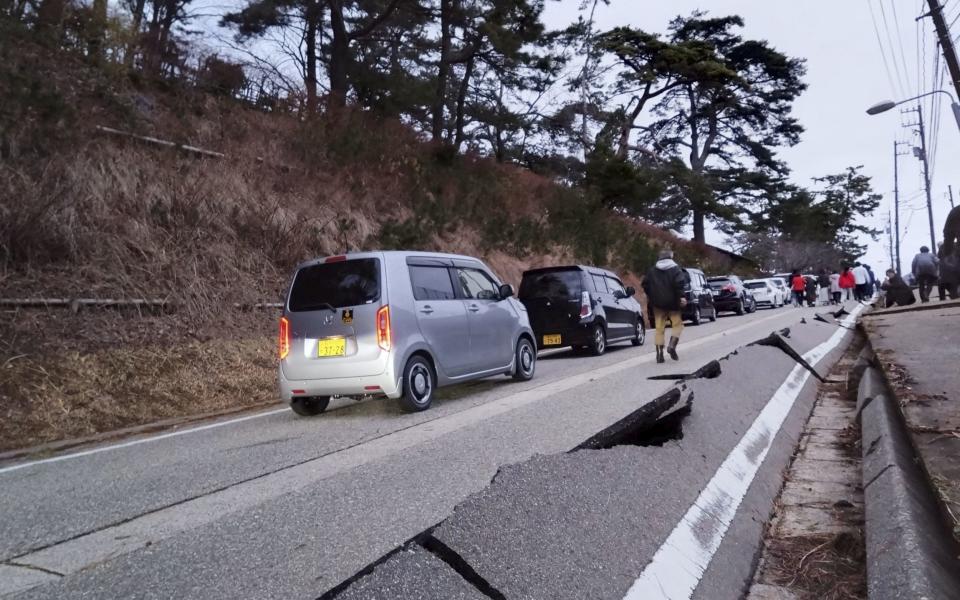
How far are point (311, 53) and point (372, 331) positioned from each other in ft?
62.1

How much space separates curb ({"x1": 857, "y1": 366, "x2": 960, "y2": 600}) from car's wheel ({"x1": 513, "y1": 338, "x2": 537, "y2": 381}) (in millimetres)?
5928

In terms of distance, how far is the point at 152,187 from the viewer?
14008 millimetres

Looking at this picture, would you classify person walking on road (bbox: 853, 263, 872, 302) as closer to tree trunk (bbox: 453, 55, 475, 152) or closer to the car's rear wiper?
tree trunk (bbox: 453, 55, 475, 152)

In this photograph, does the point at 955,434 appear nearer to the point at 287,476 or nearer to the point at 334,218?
the point at 287,476

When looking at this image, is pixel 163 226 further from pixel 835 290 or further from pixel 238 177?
pixel 835 290

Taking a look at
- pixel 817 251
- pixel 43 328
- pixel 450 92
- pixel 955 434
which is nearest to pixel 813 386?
pixel 955 434

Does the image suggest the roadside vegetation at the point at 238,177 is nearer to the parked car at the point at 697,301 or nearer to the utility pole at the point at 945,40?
the parked car at the point at 697,301

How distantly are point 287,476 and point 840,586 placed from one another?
12.2 ft

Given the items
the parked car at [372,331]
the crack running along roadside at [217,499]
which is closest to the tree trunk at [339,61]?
the parked car at [372,331]

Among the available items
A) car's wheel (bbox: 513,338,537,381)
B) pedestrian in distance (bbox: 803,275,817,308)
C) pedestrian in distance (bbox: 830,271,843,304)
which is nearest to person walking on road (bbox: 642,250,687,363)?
car's wheel (bbox: 513,338,537,381)

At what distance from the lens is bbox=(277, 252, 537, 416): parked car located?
7.86 meters

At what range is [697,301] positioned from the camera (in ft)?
82.8

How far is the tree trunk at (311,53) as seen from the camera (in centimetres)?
2100

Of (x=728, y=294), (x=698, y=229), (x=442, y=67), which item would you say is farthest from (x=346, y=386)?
(x=698, y=229)
